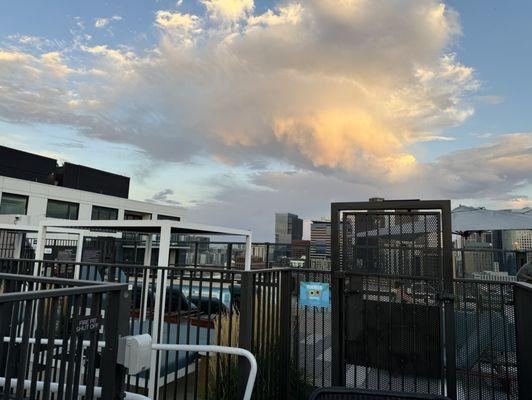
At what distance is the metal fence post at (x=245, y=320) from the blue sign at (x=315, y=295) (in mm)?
844

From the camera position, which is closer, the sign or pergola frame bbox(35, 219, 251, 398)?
the sign

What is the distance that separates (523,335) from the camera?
295 centimetres

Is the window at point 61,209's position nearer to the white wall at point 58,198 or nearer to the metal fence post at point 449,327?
the white wall at point 58,198

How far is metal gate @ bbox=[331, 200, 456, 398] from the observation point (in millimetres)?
3143

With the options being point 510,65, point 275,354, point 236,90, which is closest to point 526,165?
point 510,65

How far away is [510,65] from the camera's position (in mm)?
7984

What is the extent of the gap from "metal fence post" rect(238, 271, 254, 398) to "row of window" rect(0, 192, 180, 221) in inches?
931

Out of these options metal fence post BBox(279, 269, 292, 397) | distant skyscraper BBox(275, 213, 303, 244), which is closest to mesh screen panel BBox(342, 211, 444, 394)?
metal fence post BBox(279, 269, 292, 397)

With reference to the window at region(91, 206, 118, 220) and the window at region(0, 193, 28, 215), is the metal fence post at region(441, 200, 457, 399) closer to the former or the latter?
the window at region(0, 193, 28, 215)

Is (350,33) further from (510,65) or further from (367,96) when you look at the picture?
(510,65)

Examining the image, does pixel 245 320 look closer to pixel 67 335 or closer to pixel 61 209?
pixel 67 335

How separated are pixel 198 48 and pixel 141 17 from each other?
1.85m

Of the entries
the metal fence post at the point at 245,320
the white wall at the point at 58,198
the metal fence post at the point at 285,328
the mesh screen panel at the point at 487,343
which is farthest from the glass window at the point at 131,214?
the mesh screen panel at the point at 487,343

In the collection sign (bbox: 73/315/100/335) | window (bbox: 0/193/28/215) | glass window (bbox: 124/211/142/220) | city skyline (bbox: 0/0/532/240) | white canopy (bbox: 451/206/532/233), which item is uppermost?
city skyline (bbox: 0/0/532/240)
